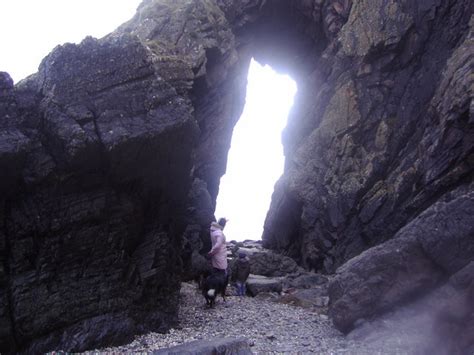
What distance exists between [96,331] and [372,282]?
344 inches

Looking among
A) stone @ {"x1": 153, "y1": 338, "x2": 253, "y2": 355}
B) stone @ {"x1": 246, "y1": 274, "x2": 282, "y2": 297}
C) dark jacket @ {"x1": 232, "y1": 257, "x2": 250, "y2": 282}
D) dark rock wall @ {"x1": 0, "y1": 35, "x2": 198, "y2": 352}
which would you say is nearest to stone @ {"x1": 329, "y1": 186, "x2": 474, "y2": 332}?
stone @ {"x1": 153, "y1": 338, "x2": 253, "y2": 355}

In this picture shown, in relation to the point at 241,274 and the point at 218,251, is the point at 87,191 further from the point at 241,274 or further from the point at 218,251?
the point at 241,274

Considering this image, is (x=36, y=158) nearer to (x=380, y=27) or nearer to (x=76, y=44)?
(x=76, y=44)

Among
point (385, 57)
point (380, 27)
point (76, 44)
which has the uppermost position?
point (380, 27)

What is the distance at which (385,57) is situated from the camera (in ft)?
96.6

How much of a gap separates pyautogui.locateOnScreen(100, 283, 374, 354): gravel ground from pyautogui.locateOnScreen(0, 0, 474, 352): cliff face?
0.84 m

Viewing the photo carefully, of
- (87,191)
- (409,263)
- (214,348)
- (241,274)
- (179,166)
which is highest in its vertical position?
(179,166)

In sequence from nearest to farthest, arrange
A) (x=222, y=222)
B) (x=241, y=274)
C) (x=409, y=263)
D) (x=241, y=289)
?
(x=409, y=263) < (x=222, y=222) < (x=241, y=289) < (x=241, y=274)

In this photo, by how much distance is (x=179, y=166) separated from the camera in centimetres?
1656

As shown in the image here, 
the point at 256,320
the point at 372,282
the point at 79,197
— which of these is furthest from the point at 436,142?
the point at 79,197

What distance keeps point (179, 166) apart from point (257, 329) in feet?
20.6

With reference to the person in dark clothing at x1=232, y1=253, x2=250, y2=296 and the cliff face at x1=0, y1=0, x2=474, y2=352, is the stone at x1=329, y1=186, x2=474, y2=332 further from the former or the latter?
the person in dark clothing at x1=232, y1=253, x2=250, y2=296

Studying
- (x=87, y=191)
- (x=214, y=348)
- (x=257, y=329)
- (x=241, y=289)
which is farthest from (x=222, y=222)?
(x=214, y=348)

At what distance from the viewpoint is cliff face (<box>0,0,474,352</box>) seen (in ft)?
44.8
